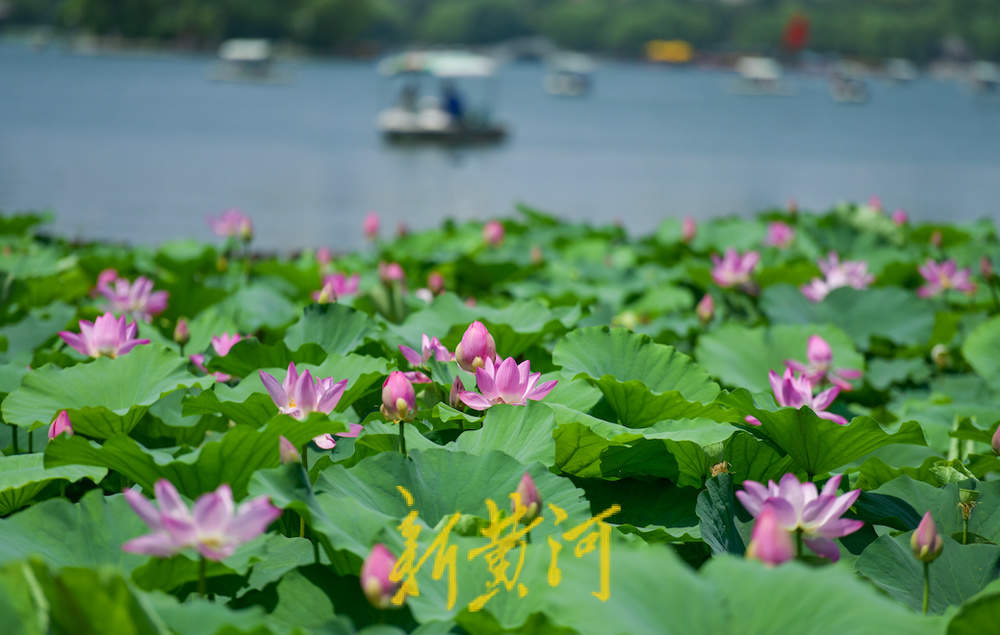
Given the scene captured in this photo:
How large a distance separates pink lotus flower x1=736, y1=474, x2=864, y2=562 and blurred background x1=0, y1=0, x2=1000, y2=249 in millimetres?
12713

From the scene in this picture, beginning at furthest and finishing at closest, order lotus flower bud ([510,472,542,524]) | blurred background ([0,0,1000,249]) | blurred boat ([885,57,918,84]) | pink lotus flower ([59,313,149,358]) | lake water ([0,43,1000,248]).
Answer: blurred boat ([885,57,918,84])
blurred background ([0,0,1000,249])
lake water ([0,43,1000,248])
pink lotus flower ([59,313,149,358])
lotus flower bud ([510,472,542,524])

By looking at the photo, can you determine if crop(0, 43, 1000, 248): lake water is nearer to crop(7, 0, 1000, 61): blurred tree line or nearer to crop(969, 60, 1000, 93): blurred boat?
crop(969, 60, 1000, 93): blurred boat

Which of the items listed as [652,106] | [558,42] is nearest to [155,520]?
[652,106]

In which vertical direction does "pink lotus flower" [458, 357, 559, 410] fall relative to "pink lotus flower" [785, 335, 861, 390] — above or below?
above

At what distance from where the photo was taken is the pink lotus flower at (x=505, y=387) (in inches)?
61.1

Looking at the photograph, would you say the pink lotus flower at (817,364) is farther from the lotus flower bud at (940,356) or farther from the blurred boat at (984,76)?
the blurred boat at (984,76)

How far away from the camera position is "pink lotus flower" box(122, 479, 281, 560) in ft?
3.26

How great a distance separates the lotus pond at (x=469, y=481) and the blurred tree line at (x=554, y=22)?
99.8 metres

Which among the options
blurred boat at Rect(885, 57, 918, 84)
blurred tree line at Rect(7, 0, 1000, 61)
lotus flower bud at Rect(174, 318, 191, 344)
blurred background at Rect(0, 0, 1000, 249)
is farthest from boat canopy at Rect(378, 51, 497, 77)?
blurred boat at Rect(885, 57, 918, 84)

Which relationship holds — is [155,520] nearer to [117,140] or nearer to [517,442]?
[517,442]

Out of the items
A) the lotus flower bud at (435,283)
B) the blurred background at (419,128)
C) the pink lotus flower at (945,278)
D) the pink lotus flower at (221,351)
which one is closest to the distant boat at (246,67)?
the blurred background at (419,128)

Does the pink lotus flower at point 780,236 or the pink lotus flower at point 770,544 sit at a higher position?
the pink lotus flower at point 770,544

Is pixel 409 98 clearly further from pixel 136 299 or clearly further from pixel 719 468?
pixel 719 468

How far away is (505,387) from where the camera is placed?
1.56 meters
